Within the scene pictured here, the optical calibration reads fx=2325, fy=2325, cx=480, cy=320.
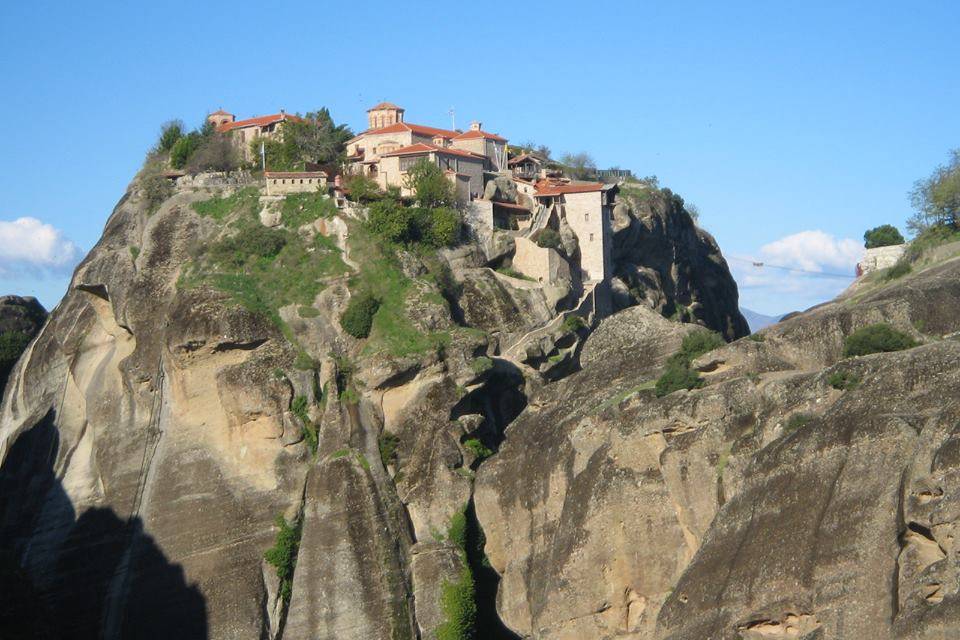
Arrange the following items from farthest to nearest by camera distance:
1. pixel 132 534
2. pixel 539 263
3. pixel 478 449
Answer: pixel 539 263, pixel 132 534, pixel 478 449

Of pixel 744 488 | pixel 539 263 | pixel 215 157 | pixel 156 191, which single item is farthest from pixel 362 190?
pixel 744 488

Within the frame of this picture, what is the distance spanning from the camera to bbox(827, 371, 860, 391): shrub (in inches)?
3078

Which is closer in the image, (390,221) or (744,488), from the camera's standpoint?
(744,488)

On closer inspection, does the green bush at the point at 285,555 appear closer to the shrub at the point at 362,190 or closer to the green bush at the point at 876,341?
the shrub at the point at 362,190

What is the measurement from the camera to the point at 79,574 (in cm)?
9531

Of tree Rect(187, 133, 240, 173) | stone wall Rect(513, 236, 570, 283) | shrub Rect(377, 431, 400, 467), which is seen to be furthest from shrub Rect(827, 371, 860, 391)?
tree Rect(187, 133, 240, 173)

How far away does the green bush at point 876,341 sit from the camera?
83750 mm

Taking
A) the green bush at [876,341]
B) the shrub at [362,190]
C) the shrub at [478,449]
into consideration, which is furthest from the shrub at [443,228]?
the green bush at [876,341]

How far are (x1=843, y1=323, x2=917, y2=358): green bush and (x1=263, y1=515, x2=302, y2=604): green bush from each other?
75.9ft

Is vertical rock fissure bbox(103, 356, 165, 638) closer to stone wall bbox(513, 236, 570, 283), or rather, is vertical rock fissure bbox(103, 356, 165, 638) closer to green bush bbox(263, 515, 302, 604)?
green bush bbox(263, 515, 302, 604)

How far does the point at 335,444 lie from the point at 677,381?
15.1 m

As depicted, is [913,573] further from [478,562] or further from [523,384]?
[523,384]

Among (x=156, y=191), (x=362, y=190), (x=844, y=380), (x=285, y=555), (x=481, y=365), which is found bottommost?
(x=285, y=555)

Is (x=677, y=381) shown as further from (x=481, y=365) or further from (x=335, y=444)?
(x=335, y=444)
